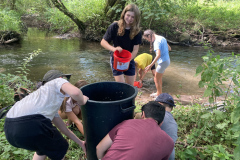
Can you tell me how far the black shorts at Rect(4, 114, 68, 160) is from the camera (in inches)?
53.5

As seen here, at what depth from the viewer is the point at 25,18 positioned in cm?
1794

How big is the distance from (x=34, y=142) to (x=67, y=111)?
0.76 m

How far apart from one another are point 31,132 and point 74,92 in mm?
460

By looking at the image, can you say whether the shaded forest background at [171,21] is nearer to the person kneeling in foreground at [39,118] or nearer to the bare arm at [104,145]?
the person kneeling in foreground at [39,118]

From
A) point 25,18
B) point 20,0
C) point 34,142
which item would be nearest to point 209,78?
point 34,142

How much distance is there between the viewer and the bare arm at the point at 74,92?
1364 millimetres

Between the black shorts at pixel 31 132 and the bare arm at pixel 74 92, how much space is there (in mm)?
298

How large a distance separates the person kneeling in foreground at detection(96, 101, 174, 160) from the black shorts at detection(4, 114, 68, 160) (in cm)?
45

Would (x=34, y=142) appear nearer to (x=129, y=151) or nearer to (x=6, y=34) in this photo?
(x=129, y=151)

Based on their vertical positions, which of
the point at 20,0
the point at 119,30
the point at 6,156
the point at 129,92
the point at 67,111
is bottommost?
the point at 6,156

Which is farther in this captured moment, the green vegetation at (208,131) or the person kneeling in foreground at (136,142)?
the green vegetation at (208,131)

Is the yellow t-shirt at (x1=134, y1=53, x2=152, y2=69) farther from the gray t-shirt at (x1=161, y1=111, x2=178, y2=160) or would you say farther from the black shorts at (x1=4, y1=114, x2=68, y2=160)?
the black shorts at (x1=4, y1=114, x2=68, y2=160)

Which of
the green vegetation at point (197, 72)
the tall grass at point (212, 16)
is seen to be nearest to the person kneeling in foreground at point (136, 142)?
the green vegetation at point (197, 72)

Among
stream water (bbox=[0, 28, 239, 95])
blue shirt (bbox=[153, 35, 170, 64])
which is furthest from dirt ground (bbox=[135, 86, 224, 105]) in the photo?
blue shirt (bbox=[153, 35, 170, 64])
